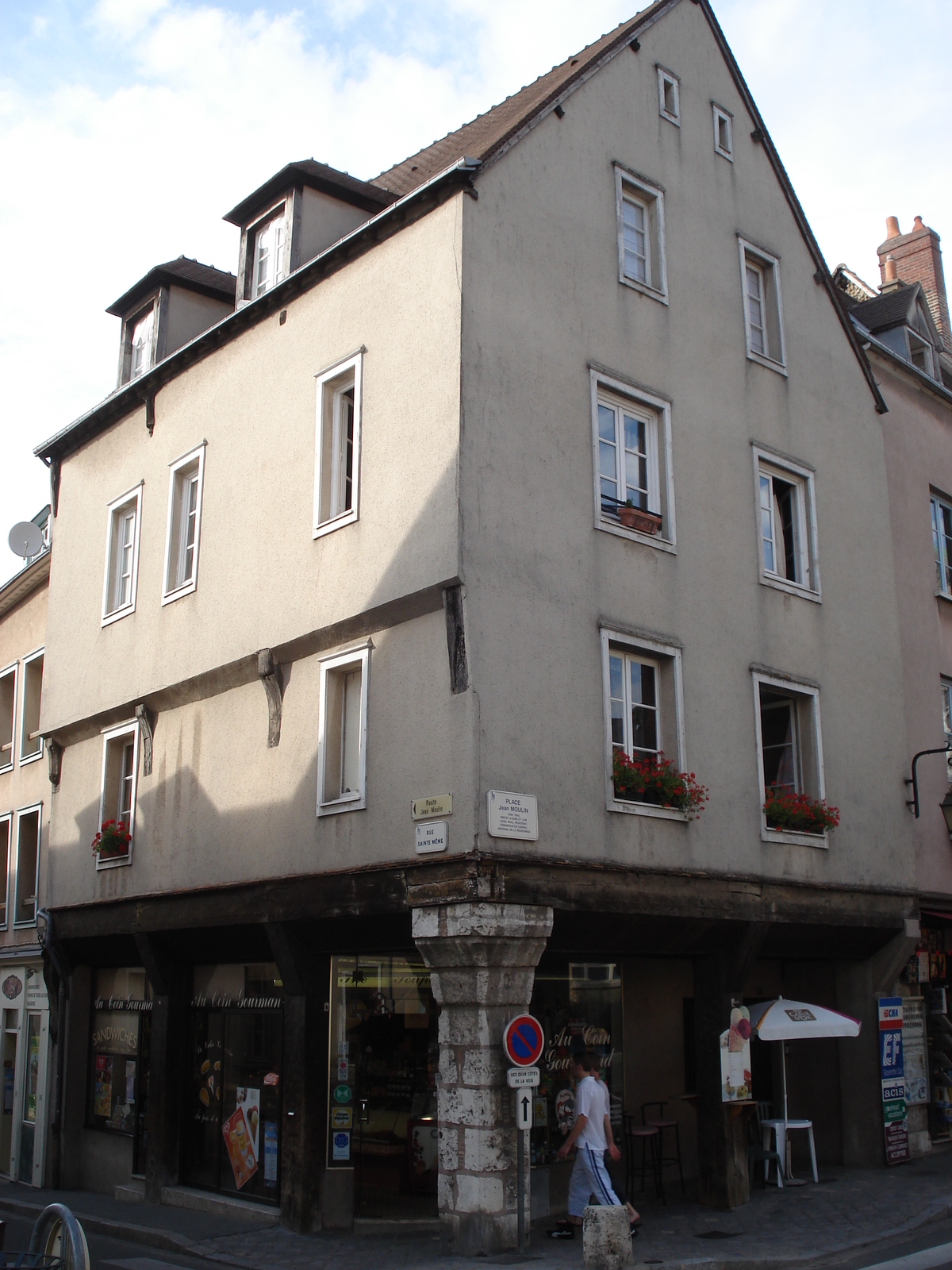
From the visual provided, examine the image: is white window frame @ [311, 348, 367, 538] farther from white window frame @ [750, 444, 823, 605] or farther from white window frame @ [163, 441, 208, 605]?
white window frame @ [750, 444, 823, 605]

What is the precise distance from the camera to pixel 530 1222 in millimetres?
11523

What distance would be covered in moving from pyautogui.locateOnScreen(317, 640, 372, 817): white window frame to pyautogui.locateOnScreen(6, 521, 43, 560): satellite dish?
10.2 m

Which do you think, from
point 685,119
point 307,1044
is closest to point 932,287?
point 685,119

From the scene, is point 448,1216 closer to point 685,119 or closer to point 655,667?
point 655,667

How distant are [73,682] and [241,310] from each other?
5.83 m

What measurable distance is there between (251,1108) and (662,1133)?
4.61 meters

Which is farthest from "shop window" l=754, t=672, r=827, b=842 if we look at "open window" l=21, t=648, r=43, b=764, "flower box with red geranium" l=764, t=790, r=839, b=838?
"open window" l=21, t=648, r=43, b=764

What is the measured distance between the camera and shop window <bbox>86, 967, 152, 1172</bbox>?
52.5 ft

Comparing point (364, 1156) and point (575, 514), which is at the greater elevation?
point (575, 514)

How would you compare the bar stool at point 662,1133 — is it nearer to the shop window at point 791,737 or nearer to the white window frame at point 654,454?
the shop window at point 791,737

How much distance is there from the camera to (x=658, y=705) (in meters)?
12.9

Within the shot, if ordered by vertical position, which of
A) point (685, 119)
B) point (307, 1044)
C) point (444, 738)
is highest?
point (685, 119)

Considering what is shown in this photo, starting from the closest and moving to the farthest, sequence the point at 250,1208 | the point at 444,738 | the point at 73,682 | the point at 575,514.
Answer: the point at 444,738, the point at 575,514, the point at 250,1208, the point at 73,682

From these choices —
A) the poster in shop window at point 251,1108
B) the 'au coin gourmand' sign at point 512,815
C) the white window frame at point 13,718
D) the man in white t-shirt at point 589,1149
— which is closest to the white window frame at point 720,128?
the 'au coin gourmand' sign at point 512,815
